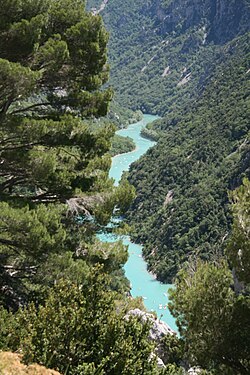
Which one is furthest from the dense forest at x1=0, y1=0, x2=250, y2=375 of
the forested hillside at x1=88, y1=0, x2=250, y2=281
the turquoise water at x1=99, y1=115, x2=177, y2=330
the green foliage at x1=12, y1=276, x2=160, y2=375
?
the forested hillside at x1=88, y1=0, x2=250, y2=281

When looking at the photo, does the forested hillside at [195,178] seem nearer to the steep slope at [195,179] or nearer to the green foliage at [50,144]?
the steep slope at [195,179]

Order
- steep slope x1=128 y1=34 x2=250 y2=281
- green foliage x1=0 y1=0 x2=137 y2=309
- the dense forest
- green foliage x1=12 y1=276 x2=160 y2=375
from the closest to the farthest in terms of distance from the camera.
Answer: green foliage x1=12 y1=276 x2=160 y2=375 < the dense forest < green foliage x1=0 y1=0 x2=137 y2=309 < steep slope x1=128 y1=34 x2=250 y2=281

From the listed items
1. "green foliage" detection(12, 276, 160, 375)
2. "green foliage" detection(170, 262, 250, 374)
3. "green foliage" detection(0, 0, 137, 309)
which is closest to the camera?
"green foliage" detection(12, 276, 160, 375)

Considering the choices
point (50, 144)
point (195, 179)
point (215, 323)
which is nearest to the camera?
point (215, 323)

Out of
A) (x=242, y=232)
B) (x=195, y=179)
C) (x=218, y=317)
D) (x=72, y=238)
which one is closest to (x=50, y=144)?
(x=72, y=238)

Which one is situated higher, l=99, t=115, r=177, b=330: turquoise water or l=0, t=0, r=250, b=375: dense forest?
l=0, t=0, r=250, b=375: dense forest

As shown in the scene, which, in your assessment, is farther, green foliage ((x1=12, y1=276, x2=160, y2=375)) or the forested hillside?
the forested hillside

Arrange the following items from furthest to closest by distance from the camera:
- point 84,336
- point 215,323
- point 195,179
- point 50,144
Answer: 1. point 195,179
2. point 50,144
3. point 215,323
4. point 84,336

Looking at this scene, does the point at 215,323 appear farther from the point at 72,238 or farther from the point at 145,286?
the point at 145,286

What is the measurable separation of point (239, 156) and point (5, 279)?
73484mm

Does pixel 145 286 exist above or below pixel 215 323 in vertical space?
below

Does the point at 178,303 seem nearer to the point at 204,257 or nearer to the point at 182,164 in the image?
the point at 204,257

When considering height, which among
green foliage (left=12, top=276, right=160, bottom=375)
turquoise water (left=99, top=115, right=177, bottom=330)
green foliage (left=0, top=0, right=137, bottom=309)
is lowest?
turquoise water (left=99, top=115, right=177, bottom=330)

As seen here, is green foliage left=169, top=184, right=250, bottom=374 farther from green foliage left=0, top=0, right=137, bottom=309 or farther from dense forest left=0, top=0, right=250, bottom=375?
green foliage left=0, top=0, right=137, bottom=309
